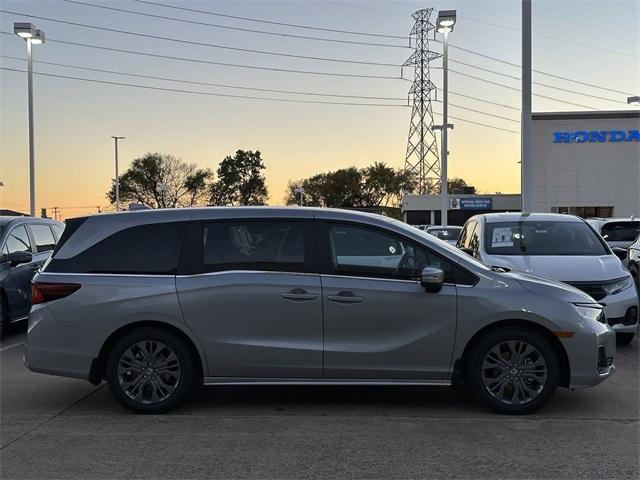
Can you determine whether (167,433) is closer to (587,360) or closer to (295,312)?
(295,312)

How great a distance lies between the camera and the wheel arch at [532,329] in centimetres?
530

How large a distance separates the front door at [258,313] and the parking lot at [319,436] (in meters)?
0.46

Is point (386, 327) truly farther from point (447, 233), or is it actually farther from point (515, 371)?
point (447, 233)

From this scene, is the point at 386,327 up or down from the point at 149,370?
up

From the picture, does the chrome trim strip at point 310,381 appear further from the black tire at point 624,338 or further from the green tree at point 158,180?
the green tree at point 158,180

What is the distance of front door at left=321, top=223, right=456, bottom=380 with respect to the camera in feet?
17.3

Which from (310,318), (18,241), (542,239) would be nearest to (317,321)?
(310,318)

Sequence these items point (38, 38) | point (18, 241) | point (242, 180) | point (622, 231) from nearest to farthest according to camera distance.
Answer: point (18, 241)
point (622, 231)
point (38, 38)
point (242, 180)

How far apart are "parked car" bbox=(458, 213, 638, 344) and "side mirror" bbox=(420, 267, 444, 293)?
7.83ft

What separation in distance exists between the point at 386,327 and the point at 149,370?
2.04m

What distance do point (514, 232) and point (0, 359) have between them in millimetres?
6969

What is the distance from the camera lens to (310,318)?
5312 mm

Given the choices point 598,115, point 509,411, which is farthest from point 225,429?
point 598,115

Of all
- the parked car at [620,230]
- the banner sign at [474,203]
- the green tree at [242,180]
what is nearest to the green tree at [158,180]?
the green tree at [242,180]
